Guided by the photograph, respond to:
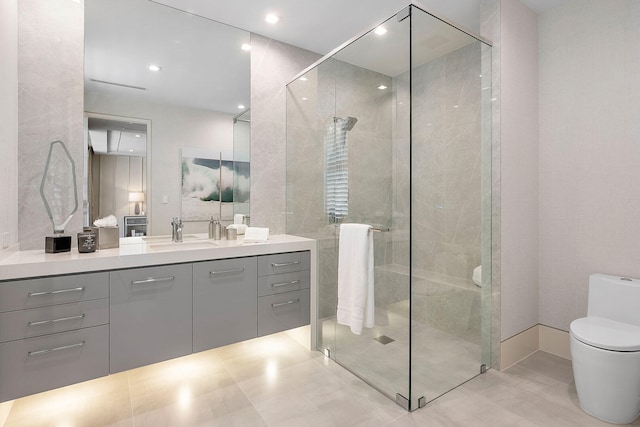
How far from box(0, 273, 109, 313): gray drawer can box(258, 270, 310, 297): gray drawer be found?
3.19ft

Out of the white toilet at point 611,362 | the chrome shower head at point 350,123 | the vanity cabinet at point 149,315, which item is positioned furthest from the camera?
the chrome shower head at point 350,123

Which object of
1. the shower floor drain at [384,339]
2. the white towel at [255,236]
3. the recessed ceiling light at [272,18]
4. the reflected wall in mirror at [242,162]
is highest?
the recessed ceiling light at [272,18]

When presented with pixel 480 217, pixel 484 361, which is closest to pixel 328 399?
pixel 484 361

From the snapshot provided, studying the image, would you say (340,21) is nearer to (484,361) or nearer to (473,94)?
(473,94)

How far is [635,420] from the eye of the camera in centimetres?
178

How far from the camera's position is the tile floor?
1.78 metres

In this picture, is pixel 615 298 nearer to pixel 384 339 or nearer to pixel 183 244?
pixel 384 339

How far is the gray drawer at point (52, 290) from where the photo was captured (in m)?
1.55

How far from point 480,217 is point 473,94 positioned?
891 millimetres

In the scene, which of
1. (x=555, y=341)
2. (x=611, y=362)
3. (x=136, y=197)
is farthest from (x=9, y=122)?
(x=555, y=341)

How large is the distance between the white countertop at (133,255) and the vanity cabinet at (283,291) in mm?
88

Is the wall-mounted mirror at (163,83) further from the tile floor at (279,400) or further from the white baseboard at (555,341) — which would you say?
the white baseboard at (555,341)

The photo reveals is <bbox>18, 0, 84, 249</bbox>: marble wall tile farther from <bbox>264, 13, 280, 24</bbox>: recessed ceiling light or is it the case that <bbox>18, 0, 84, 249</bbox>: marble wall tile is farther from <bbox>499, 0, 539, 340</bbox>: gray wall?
<bbox>499, 0, 539, 340</bbox>: gray wall

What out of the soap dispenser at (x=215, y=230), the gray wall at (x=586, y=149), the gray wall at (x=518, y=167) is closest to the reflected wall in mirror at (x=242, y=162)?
the soap dispenser at (x=215, y=230)
